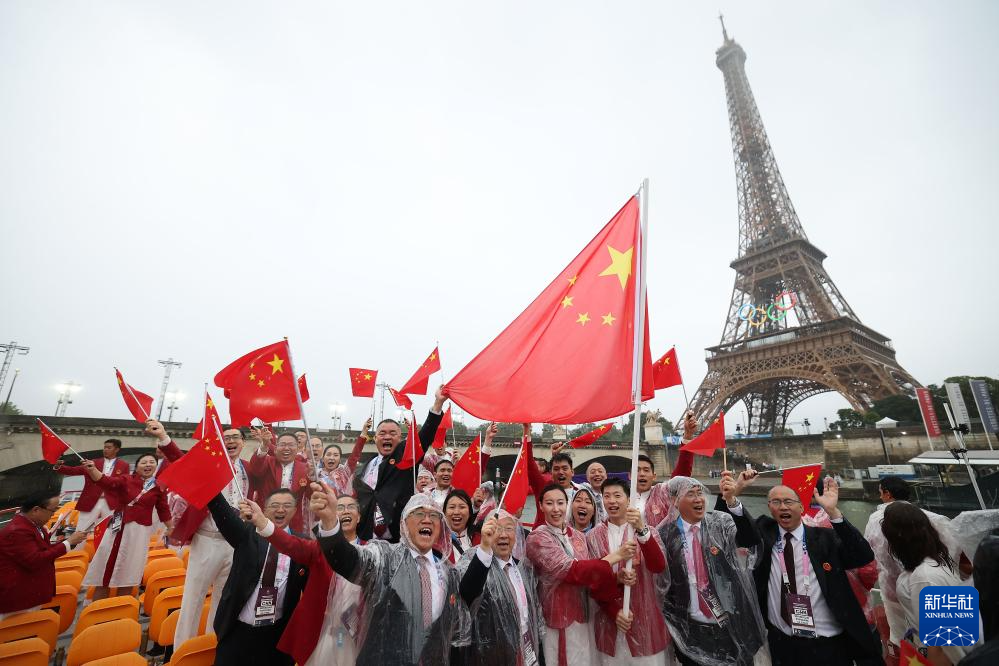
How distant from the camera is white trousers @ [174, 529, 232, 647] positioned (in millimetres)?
3902

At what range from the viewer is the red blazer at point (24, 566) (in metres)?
3.94

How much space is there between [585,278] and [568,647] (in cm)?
297

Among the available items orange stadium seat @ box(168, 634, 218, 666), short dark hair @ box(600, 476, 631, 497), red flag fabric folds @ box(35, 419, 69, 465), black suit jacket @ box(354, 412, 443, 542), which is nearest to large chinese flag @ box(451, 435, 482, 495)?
black suit jacket @ box(354, 412, 443, 542)

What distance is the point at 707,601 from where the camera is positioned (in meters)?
3.30

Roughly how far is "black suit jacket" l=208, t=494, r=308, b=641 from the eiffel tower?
33714mm

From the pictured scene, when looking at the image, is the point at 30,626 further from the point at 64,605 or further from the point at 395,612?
the point at 395,612

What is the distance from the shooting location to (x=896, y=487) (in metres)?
4.36

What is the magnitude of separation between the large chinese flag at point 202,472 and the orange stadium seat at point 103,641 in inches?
53.2

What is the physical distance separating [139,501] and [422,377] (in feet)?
13.8

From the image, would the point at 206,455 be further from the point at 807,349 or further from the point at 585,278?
the point at 807,349

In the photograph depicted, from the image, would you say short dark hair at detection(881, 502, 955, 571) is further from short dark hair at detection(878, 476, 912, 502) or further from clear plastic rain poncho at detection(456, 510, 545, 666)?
clear plastic rain poncho at detection(456, 510, 545, 666)

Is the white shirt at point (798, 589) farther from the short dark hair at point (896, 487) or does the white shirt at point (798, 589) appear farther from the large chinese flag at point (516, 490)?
the large chinese flag at point (516, 490)

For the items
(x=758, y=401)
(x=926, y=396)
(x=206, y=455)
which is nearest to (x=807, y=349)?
(x=758, y=401)

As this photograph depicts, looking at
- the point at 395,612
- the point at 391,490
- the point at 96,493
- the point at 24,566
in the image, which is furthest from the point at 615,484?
the point at 96,493
